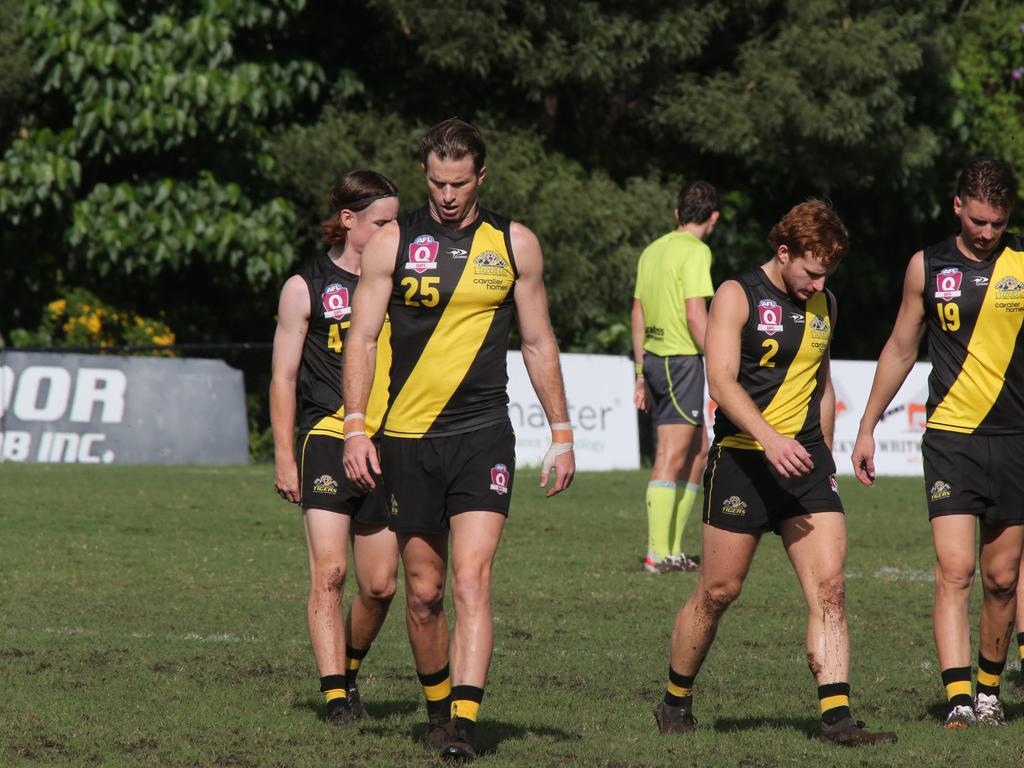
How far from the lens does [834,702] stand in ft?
20.3

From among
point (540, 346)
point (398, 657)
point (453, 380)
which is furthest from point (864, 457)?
point (398, 657)

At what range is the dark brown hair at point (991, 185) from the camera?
6.50 meters

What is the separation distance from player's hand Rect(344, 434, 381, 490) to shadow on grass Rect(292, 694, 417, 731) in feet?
4.07

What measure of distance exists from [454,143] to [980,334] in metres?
2.29

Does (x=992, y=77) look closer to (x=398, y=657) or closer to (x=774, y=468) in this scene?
(x=398, y=657)

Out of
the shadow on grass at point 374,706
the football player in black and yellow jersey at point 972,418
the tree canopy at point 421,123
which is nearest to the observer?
the football player in black and yellow jersey at point 972,418

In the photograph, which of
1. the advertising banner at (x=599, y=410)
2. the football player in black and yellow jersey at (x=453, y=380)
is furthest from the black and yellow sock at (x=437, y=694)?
the advertising banner at (x=599, y=410)

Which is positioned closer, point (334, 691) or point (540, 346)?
point (540, 346)

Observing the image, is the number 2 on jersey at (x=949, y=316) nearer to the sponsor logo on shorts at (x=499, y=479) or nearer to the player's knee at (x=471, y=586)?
the sponsor logo on shorts at (x=499, y=479)

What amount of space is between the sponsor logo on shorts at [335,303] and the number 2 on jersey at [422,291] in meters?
0.79

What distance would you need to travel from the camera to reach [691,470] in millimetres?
11438

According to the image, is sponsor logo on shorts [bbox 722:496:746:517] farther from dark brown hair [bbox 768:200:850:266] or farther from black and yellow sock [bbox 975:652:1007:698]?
black and yellow sock [bbox 975:652:1007:698]

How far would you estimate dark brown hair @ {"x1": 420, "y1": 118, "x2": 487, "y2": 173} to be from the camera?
582 cm

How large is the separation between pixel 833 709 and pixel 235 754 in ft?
7.00
